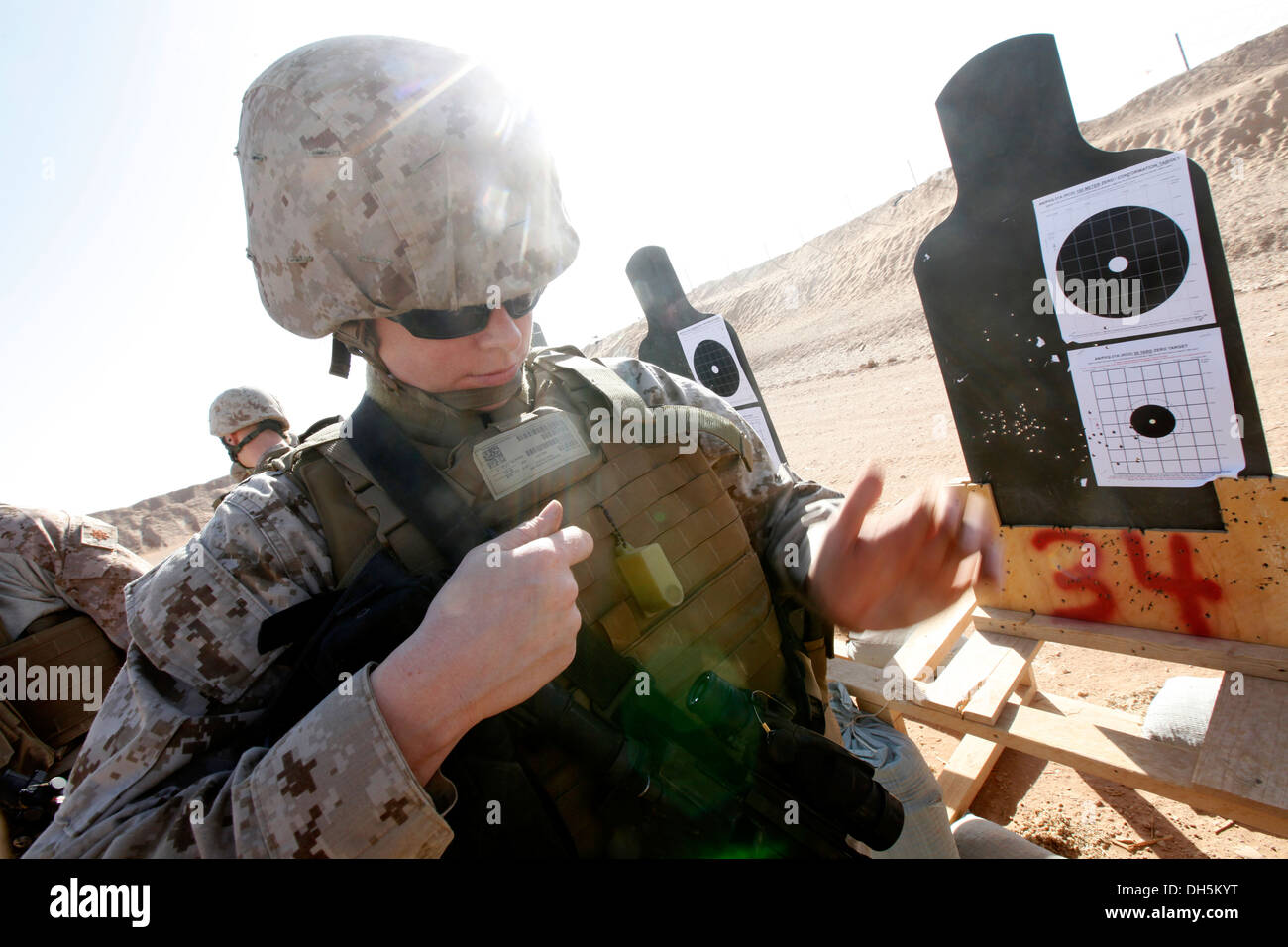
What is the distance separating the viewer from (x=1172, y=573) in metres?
2.16

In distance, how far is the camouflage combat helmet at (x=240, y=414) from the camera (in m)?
4.07

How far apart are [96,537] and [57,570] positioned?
0.66 ft

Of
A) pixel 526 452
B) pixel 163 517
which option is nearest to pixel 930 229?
pixel 526 452

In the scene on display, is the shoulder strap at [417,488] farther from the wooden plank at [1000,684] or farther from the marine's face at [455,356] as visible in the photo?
the wooden plank at [1000,684]

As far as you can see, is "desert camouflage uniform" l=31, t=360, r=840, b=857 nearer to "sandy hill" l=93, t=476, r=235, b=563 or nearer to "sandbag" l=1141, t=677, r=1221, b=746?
"sandbag" l=1141, t=677, r=1221, b=746

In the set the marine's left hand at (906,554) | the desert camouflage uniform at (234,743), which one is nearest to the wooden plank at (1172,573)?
the marine's left hand at (906,554)

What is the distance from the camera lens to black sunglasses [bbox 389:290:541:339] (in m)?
1.19

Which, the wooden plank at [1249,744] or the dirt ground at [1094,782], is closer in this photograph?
the wooden plank at [1249,744]

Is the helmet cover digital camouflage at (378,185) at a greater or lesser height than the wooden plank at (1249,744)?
greater

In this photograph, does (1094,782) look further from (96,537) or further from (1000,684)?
(96,537)

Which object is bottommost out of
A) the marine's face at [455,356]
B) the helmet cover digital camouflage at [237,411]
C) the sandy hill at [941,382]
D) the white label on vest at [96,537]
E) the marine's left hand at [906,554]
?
the sandy hill at [941,382]

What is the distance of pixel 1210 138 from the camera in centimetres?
1608

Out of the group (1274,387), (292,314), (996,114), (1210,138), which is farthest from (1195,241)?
(1210,138)

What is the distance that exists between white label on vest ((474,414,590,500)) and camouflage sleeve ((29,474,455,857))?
0.34 meters
